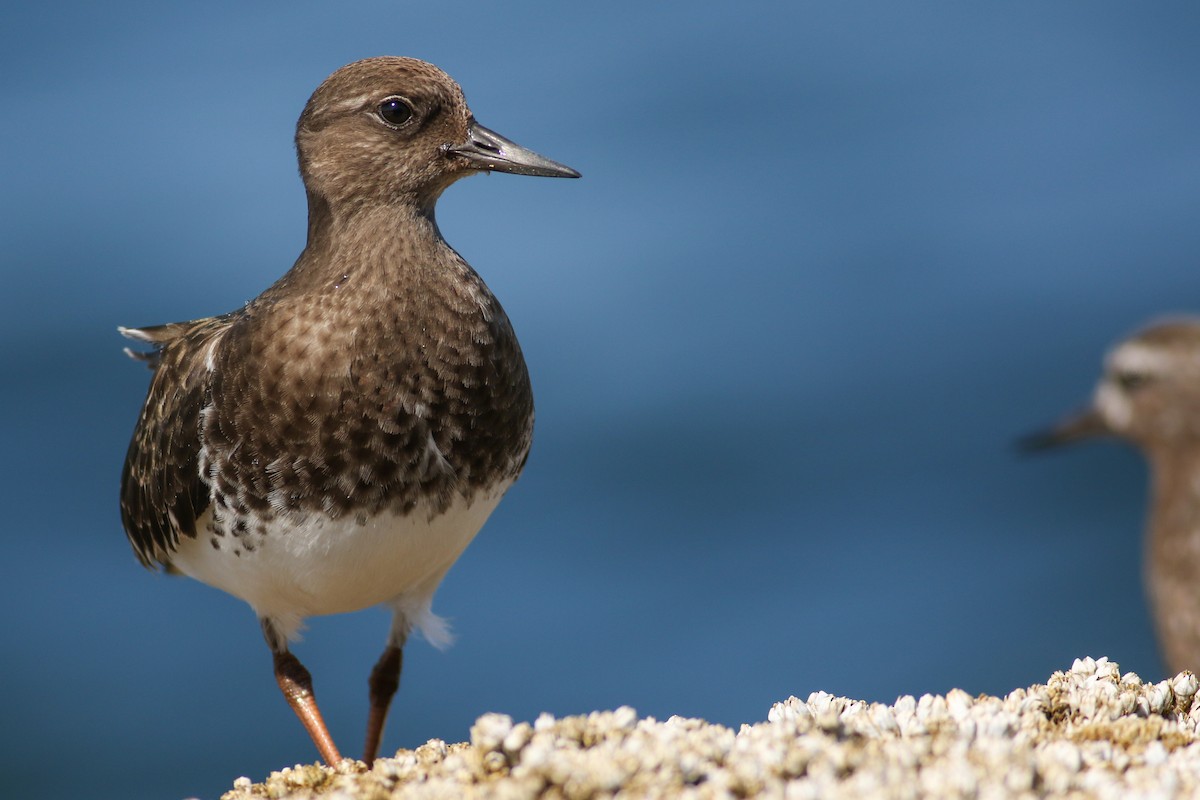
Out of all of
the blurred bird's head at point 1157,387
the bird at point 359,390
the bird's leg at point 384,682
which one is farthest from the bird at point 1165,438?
the bird at point 359,390

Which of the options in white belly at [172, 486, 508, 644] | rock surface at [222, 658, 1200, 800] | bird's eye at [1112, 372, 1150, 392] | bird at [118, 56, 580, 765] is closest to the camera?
rock surface at [222, 658, 1200, 800]

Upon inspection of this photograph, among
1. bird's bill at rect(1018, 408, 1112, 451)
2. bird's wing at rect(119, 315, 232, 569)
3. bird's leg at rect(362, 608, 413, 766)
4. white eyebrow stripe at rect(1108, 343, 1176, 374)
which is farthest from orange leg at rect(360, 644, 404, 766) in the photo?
bird's bill at rect(1018, 408, 1112, 451)

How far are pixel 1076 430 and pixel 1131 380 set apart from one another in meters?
0.85

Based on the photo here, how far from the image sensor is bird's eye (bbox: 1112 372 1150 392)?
10.7 m

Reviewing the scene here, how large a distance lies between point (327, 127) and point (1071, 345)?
51.5ft

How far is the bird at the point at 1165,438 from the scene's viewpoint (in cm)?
886

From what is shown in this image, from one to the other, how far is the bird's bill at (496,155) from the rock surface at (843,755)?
2145 millimetres

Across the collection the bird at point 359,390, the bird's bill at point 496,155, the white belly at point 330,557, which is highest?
the bird's bill at point 496,155

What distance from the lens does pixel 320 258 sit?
203 inches

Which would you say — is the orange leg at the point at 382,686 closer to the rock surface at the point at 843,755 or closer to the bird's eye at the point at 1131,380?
the rock surface at the point at 843,755

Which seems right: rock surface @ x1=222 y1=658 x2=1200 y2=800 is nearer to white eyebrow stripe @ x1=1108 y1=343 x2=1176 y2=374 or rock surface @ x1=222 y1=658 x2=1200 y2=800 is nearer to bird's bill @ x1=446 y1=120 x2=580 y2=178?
bird's bill @ x1=446 y1=120 x2=580 y2=178

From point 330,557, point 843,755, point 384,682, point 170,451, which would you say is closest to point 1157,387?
point 384,682

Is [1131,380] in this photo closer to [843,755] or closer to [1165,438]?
[1165,438]

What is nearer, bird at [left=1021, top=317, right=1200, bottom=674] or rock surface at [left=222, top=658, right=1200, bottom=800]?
rock surface at [left=222, top=658, right=1200, bottom=800]
